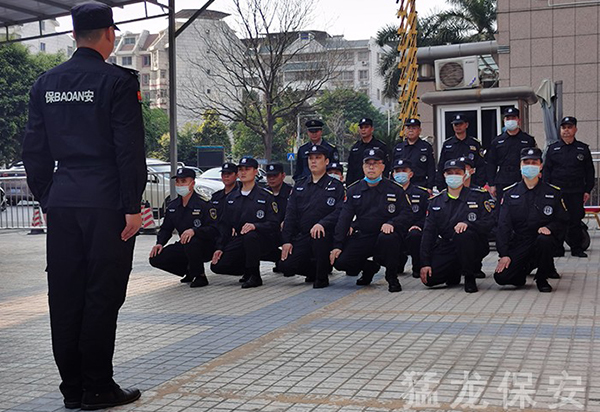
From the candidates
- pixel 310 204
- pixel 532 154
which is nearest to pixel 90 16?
pixel 310 204

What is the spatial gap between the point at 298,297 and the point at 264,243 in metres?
→ 1.27

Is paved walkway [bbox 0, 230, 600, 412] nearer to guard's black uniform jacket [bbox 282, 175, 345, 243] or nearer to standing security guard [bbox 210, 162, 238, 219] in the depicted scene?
guard's black uniform jacket [bbox 282, 175, 345, 243]

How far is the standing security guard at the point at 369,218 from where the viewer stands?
980cm

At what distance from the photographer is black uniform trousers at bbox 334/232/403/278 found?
9.64 meters

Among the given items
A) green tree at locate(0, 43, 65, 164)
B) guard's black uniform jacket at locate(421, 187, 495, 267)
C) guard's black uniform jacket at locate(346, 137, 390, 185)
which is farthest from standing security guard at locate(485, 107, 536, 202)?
green tree at locate(0, 43, 65, 164)

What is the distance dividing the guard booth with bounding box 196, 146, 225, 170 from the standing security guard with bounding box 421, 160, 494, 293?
121 ft

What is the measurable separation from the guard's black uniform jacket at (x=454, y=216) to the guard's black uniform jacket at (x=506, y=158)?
273cm

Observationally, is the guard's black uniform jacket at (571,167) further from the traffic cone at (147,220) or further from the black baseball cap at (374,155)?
the traffic cone at (147,220)

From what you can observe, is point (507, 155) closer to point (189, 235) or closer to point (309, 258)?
point (309, 258)

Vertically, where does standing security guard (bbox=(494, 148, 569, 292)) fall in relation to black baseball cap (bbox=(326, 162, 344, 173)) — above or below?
below

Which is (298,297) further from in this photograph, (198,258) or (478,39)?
(478,39)

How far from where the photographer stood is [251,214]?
10.5 m

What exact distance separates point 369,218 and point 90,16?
5459 mm

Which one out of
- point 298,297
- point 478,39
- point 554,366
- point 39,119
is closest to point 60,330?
point 39,119
